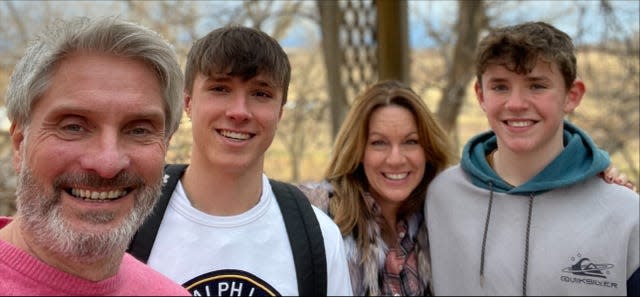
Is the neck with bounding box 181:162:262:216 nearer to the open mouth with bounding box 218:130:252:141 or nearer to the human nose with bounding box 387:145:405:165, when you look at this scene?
the open mouth with bounding box 218:130:252:141

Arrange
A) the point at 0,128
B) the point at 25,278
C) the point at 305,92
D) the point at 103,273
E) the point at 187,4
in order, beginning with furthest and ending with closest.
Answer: the point at 305,92 < the point at 187,4 < the point at 0,128 < the point at 103,273 < the point at 25,278

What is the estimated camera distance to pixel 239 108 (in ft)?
7.93

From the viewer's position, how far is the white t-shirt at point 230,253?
2277mm

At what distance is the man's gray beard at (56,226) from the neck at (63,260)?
1 cm

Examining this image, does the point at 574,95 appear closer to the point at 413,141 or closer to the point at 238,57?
the point at 413,141

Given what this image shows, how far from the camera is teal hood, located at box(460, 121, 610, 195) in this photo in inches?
118

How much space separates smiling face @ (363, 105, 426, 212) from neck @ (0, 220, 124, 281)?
6.32 feet

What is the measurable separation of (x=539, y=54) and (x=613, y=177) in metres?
0.67

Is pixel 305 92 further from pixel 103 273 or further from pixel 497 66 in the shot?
pixel 103 273

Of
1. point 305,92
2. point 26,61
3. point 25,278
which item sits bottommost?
point 25,278

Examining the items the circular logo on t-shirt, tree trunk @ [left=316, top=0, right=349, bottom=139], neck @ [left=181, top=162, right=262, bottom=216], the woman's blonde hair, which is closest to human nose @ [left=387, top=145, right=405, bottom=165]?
the woman's blonde hair

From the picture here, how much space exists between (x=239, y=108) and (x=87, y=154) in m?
1.06

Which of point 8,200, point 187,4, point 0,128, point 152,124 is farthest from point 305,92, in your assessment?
point 152,124

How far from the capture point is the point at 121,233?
1.48 m
